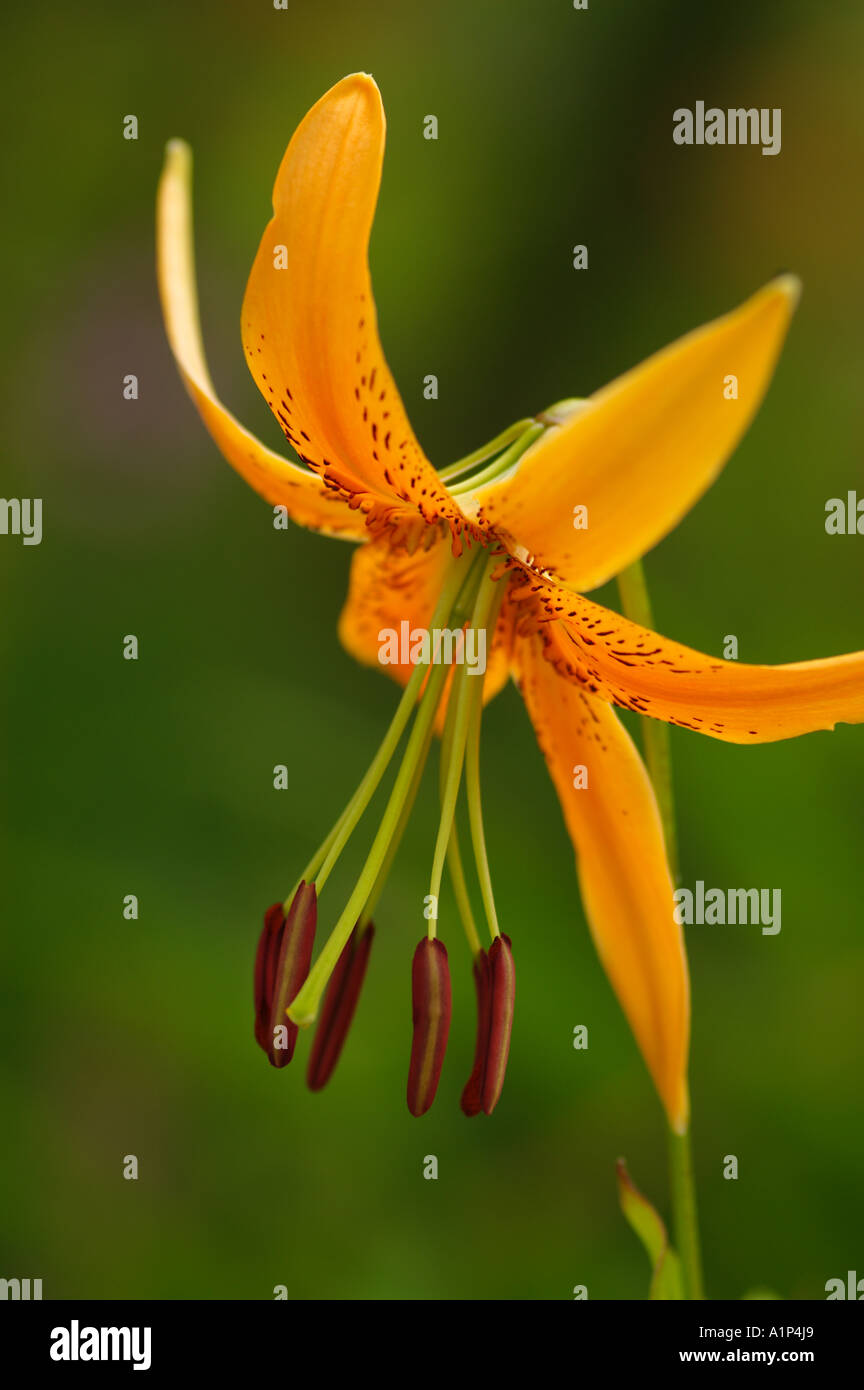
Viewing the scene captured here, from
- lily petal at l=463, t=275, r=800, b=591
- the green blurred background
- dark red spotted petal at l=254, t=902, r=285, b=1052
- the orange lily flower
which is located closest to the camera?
lily petal at l=463, t=275, r=800, b=591

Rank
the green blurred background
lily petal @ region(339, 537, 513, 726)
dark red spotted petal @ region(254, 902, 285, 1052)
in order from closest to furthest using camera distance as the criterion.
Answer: dark red spotted petal @ region(254, 902, 285, 1052) < lily petal @ region(339, 537, 513, 726) < the green blurred background

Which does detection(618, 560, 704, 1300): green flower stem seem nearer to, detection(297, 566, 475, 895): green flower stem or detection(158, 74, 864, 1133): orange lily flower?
detection(158, 74, 864, 1133): orange lily flower

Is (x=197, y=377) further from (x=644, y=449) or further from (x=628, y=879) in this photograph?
(x=628, y=879)

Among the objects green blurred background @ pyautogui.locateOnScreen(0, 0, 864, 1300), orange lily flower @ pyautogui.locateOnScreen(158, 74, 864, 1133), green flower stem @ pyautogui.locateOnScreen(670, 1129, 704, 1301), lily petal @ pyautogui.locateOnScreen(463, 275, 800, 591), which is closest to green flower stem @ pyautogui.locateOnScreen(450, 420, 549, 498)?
orange lily flower @ pyautogui.locateOnScreen(158, 74, 864, 1133)

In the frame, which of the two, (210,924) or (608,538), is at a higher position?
(608,538)

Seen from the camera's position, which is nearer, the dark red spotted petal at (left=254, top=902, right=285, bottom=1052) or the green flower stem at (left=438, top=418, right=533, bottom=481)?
the green flower stem at (left=438, top=418, right=533, bottom=481)

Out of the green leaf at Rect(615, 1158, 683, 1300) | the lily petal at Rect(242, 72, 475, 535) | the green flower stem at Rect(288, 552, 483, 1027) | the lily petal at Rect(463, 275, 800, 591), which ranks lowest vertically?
the green leaf at Rect(615, 1158, 683, 1300)

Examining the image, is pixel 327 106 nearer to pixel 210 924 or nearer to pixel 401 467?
pixel 401 467

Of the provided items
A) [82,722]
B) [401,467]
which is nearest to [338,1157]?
[82,722]
